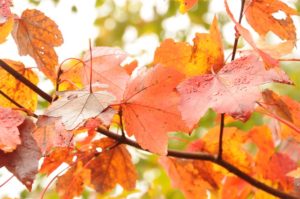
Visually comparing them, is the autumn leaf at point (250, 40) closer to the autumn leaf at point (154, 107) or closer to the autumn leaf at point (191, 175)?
the autumn leaf at point (154, 107)

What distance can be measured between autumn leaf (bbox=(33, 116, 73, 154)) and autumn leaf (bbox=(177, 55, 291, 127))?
5.2 inches

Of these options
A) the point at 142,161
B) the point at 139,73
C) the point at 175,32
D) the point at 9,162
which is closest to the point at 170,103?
the point at 139,73

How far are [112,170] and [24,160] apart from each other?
24 cm

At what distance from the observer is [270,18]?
0.77 meters

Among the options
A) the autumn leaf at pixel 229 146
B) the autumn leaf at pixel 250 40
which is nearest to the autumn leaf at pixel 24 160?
the autumn leaf at pixel 250 40

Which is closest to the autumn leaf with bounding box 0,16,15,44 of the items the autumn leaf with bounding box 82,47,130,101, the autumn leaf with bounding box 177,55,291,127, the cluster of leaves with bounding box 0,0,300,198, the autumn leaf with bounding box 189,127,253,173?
the cluster of leaves with bounding box 0,0,300,198

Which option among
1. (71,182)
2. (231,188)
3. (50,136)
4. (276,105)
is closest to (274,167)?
(231,188)

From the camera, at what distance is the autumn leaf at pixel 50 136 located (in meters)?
0.67

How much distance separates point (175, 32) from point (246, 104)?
1.68m

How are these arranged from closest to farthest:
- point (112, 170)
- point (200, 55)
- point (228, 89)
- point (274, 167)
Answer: point (228, 89)
point (200, 55)
point (112, 170)
point (274, 167)

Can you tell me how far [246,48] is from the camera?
2.62 feet

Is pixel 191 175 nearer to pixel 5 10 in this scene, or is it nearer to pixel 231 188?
pixel 231 188

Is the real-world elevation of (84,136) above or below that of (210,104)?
below

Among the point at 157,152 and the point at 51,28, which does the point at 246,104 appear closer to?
the point at 157,152
